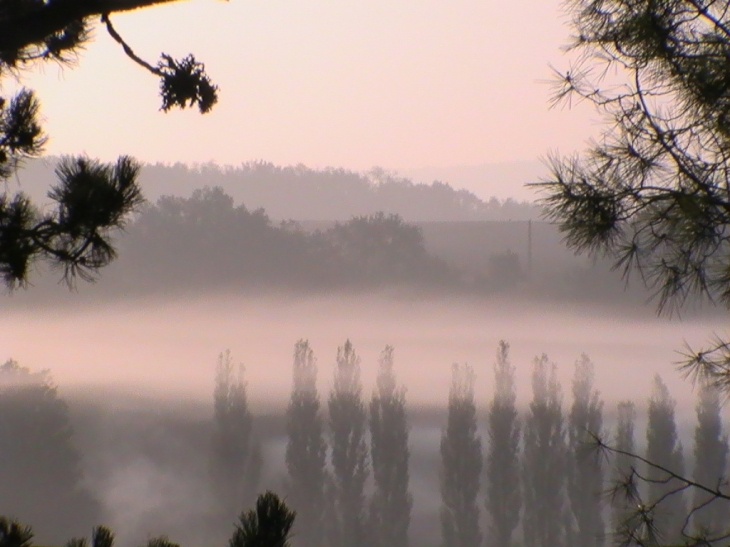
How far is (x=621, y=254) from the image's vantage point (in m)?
2.93

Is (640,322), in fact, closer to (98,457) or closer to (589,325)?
(589,325)

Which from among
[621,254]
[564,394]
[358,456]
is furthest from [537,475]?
[621,254]

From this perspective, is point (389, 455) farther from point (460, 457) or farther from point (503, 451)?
point (503, 451)

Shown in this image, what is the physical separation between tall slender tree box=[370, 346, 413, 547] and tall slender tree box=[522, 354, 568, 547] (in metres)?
2.55

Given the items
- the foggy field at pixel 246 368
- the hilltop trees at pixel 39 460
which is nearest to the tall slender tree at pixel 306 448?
the foggy field at pixel 246 368

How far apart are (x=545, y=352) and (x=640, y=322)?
3.71 metres

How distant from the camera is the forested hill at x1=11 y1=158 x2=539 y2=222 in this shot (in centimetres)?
1070

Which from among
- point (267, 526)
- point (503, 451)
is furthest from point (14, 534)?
point (503, 451)

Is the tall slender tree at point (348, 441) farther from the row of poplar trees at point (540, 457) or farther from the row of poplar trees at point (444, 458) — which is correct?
the row of poplar trees at point (540, 457)

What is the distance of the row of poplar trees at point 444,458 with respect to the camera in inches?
621

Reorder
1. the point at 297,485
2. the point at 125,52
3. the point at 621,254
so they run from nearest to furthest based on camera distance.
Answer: the point at 125,52
the point at 621,254
the point at 297,485

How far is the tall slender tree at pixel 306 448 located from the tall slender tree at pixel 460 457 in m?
2.66

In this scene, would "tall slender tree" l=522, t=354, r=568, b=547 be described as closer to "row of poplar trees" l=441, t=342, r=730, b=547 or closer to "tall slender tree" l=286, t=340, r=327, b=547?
"row of poplar trees" l=441, t=342, r=730, b=547

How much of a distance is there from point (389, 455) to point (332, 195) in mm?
7280
